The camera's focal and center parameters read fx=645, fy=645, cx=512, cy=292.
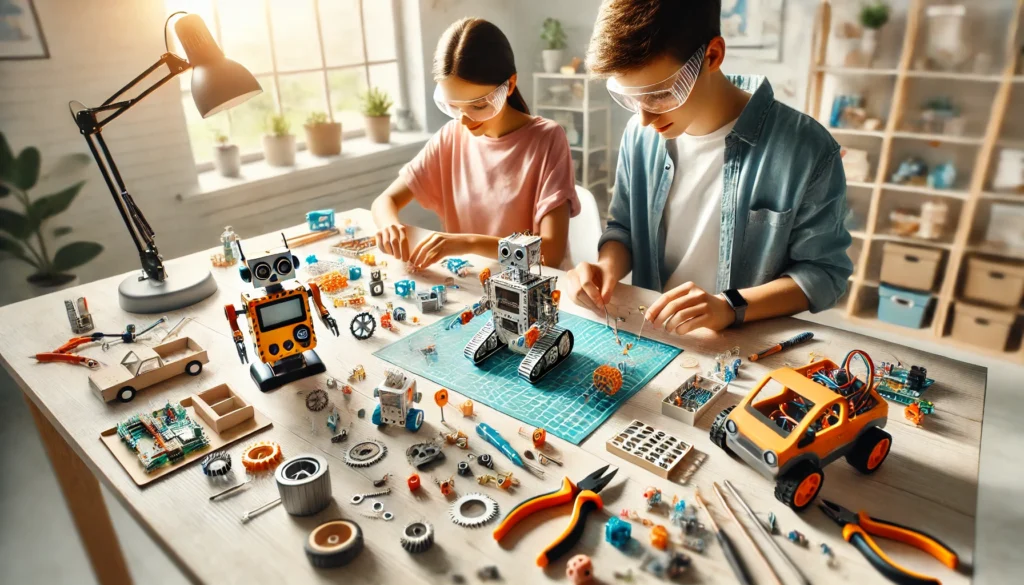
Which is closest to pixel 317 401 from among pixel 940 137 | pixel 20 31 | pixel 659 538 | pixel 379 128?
pixel 659 538

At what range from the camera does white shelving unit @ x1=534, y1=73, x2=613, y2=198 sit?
3.99 meters

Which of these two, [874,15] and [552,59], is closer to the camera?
[874,15]

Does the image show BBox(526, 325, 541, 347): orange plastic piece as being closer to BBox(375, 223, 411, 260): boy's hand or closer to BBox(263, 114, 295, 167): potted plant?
BBox(375, 223, 411, 260): boy's hand

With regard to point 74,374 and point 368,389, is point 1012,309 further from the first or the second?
point 74,374

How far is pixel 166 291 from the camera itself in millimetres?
1555

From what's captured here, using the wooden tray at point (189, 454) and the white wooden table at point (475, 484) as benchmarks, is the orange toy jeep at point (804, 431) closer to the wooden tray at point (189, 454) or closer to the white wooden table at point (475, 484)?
the white wooden table at point (475, 484)

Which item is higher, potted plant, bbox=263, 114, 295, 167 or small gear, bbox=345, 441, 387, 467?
potted plant, bbox=263, 114, 295, 167

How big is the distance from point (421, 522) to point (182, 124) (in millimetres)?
2567

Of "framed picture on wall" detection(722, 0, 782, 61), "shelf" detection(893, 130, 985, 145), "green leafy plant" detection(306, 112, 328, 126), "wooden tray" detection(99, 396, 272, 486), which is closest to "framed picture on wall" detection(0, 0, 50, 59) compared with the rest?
"green leafy plant" detection(306, 112, 328, 126)

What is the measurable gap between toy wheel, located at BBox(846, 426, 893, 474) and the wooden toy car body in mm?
1160

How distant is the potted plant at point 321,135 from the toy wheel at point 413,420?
265 cm

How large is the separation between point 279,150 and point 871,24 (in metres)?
2.92

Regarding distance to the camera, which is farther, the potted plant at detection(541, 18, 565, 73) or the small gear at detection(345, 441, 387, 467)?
the potted plant at detection(541, 18, 565, 73)

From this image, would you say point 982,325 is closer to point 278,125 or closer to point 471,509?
point 471,509
